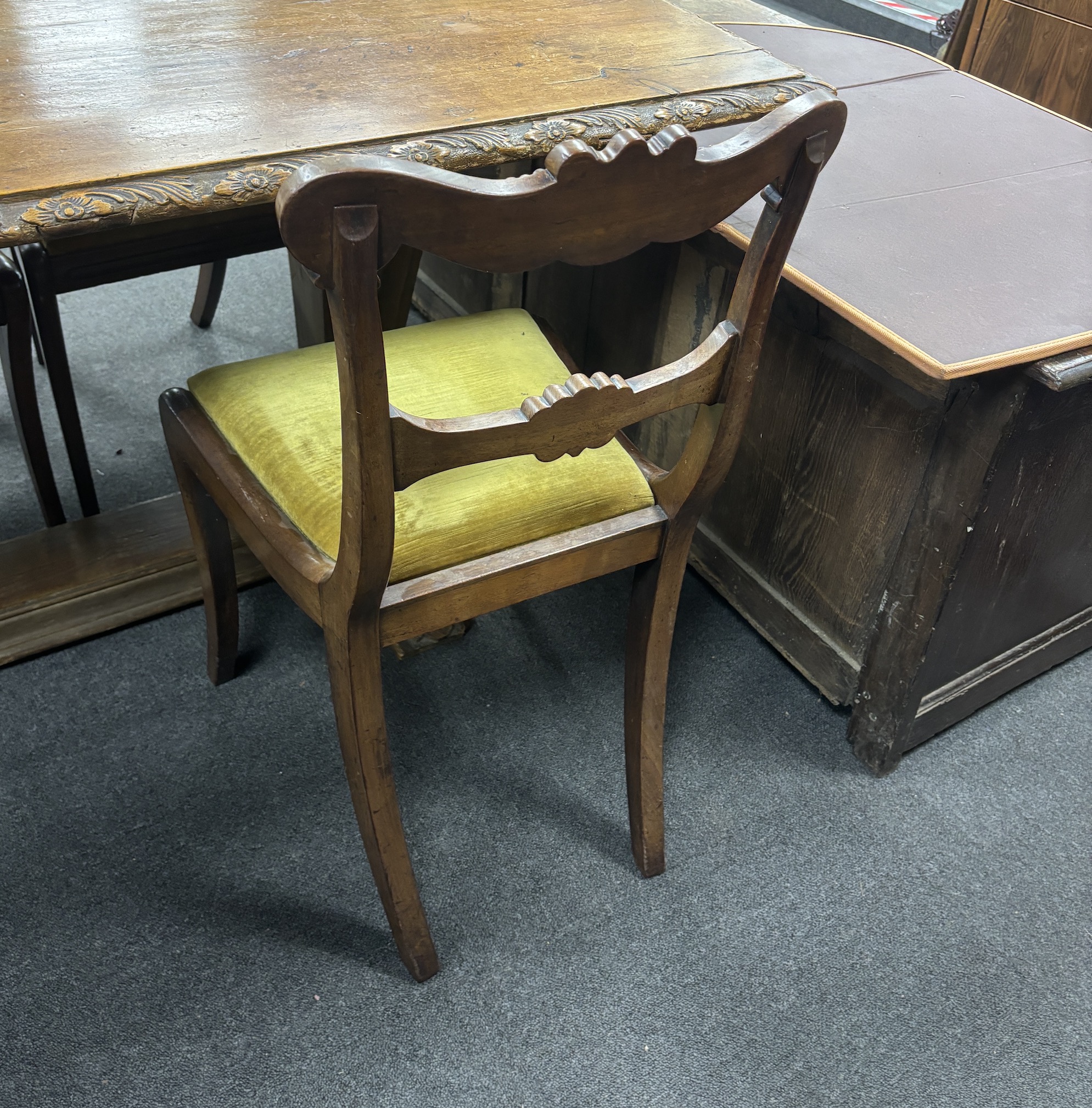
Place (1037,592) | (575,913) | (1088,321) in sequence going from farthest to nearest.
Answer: (1037,592) → (575,913) → (1088,321)

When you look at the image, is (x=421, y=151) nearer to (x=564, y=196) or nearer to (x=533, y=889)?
(x=564, y=196)

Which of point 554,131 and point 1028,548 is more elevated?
point 554,131

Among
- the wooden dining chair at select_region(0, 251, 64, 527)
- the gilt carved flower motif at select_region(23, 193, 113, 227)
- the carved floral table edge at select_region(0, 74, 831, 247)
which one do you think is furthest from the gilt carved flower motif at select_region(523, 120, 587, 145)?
the wooden dining chair at select_region(0, 251, 64, 527)

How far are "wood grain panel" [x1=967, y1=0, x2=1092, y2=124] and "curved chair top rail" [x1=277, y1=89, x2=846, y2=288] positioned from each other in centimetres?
188

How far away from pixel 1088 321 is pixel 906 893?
0.69 metres

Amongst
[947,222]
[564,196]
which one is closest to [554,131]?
[564,196]

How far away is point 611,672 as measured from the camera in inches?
58.6

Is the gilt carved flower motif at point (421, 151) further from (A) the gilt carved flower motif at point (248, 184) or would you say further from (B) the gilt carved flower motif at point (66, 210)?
(B) the gilt carved flower motif at point (66, 210)

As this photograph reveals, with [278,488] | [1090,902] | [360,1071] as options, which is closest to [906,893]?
[1090,902]

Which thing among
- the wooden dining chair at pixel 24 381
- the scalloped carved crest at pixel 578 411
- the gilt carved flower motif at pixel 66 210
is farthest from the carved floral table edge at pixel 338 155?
the wooden dining chair at pixel 24 381

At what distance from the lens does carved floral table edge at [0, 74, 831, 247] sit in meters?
0.81

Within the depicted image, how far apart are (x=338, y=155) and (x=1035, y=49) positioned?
2.27m

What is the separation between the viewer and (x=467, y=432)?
77 centimetres

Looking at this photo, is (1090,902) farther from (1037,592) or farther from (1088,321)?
(1088,321)
